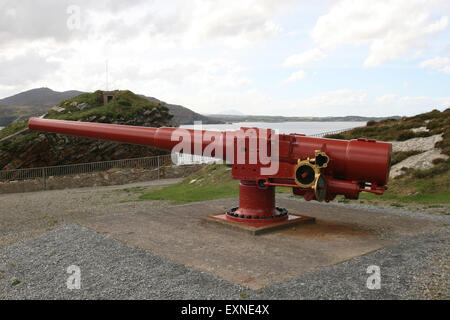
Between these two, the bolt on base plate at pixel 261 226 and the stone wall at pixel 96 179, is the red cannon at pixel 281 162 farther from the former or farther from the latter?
the stone wall at pixel 96 179

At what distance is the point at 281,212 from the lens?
7629mm

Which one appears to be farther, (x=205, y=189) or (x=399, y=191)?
(x=205, y=189)

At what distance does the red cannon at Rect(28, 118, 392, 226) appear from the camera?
647cm

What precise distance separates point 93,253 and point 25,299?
1.30 metres

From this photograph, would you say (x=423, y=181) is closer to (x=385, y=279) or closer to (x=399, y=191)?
(x=399, y=191)

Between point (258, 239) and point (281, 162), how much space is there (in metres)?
1.38

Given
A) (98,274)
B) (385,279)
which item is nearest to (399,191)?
(385,279)

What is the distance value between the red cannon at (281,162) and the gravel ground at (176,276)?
4.08ft

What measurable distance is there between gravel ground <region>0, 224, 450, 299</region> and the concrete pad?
0.21m

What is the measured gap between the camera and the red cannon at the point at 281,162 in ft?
21.2

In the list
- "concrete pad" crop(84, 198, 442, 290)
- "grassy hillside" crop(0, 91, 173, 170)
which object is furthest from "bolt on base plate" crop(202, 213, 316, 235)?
"grassy hillside" crop(0, 91, 173, 170)

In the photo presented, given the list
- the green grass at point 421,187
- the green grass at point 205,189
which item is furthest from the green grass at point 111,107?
the green grass at point 421,187

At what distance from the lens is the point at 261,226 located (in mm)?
7000

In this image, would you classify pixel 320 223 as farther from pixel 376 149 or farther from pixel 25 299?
pixel 25 299
